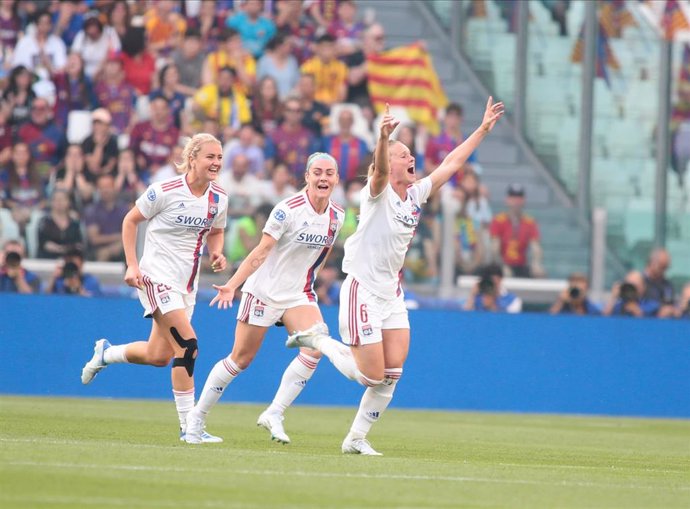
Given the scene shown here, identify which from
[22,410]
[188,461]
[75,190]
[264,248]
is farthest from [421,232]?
[188,461]

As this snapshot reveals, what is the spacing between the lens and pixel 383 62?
2317 centimetres

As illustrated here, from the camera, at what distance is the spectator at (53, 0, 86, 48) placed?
2225 centimetres

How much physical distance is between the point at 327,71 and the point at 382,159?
12387mm

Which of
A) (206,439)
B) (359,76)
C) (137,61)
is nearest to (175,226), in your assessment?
(206,439)

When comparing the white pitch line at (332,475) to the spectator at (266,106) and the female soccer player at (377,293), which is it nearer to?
the female soccer player at (377,293)

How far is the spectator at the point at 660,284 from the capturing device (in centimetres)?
2059

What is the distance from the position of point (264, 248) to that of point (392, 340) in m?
1.26

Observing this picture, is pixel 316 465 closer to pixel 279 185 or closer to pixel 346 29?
pixel 279 185

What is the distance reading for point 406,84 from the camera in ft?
76.2

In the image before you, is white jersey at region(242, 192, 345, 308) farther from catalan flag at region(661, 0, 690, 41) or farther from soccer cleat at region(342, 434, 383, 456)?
catalan flag at region(661, 0, 690, 41)

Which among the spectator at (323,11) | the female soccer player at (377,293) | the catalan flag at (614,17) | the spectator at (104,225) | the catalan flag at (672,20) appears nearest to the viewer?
the female soccer player at (377,293)

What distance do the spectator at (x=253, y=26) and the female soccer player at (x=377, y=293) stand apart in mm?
11832

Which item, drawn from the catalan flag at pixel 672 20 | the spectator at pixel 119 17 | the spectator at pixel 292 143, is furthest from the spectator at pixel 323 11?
the catalan flag at pixel 672 20

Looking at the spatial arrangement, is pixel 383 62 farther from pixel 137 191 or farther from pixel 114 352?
pixel 114 352
